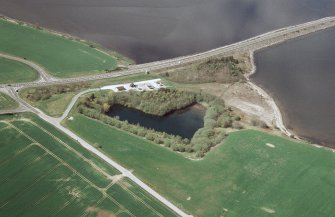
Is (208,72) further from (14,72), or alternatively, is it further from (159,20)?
(14,72)

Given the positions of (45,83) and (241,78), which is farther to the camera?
(241,78)

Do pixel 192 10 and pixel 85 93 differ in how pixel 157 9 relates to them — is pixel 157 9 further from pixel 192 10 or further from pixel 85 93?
pixel 85 93

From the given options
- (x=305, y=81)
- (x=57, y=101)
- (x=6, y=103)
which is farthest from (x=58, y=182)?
(x=305, y=81)

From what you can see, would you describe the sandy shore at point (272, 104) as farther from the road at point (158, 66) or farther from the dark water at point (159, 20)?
the dark water at point (159, 20)

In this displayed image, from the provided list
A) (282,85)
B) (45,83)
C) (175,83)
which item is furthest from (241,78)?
(45,83)

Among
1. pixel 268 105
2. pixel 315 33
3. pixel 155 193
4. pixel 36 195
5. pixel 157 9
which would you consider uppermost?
pixel 315 33
